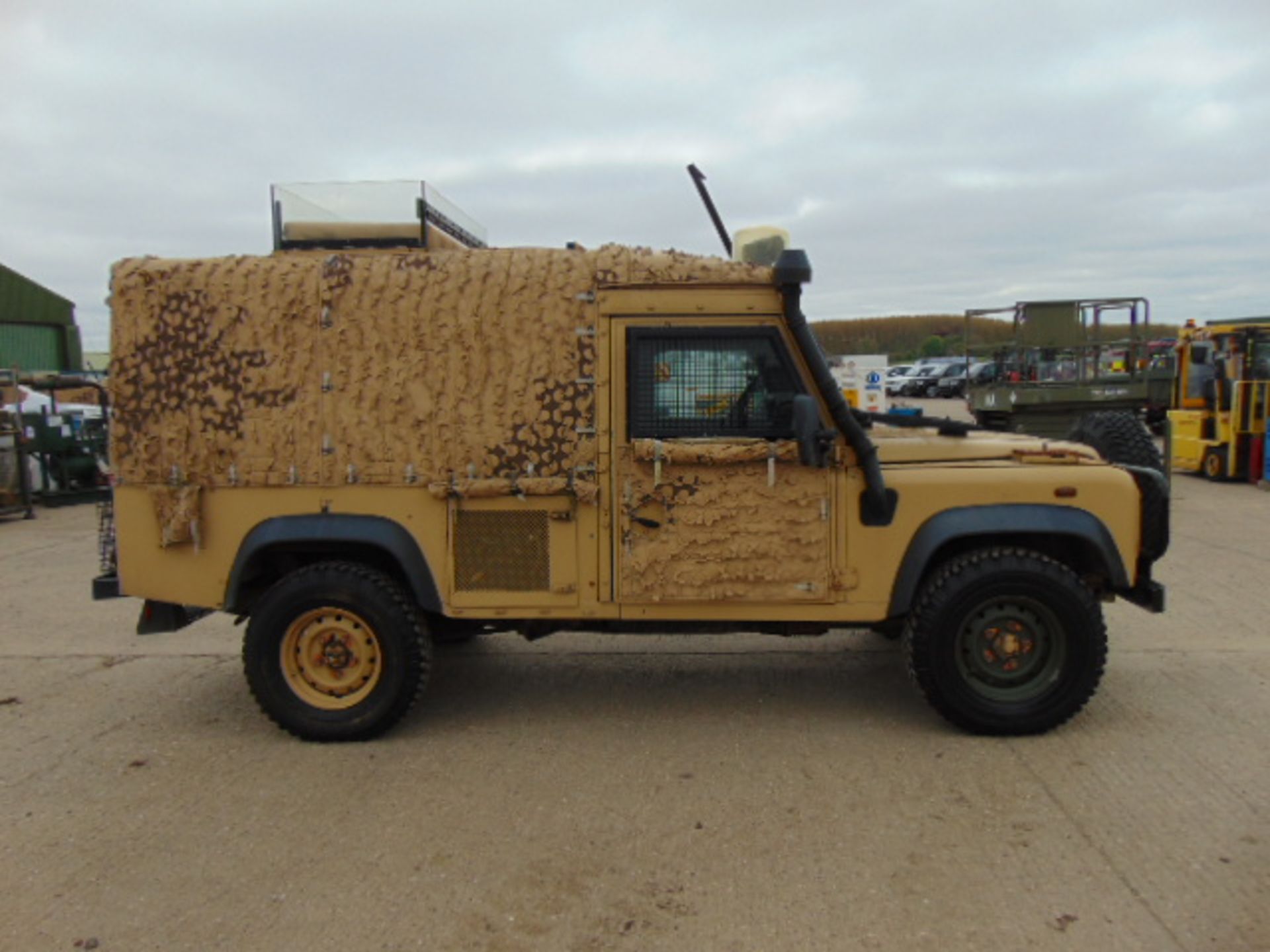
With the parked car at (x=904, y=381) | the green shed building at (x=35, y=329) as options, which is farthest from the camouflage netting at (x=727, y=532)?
the parked car at (x=904, y=381)

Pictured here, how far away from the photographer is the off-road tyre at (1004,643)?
426 cm

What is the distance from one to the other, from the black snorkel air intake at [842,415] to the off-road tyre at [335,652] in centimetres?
218

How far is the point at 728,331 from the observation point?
4.28 m

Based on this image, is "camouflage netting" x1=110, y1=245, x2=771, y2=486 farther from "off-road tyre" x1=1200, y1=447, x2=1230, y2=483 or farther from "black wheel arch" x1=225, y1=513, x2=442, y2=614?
"off-road tyre" x1=1200, y1=447, x2=1230, y2=483

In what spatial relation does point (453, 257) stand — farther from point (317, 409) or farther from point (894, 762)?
point (894, 762)

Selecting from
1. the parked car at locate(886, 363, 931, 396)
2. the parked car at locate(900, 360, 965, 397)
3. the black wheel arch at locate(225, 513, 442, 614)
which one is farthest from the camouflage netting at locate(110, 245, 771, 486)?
the parked car at locate(886, 363, 931, 396)

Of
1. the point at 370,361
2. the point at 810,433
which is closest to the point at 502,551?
the point at 370,361

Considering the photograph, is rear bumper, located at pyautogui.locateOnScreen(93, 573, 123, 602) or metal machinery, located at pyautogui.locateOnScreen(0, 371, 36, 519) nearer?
rear bumper, located at pyautogui.locateOnScreen(93, 573, 123, 602)

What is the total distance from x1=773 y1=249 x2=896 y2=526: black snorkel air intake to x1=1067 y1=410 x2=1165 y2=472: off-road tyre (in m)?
1.58

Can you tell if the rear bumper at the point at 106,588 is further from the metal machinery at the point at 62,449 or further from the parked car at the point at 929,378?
the parked car at the point at 929,378

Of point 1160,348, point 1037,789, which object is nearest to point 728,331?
point 1037,789

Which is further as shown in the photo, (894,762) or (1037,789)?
(894,762)

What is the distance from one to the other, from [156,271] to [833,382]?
3.19 meters

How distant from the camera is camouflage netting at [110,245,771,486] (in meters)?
4.32
